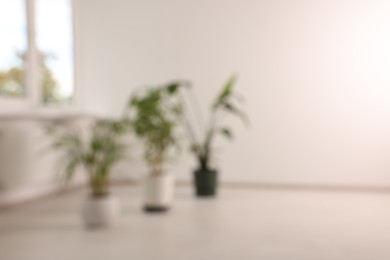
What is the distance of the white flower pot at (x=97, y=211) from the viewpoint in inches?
83.0

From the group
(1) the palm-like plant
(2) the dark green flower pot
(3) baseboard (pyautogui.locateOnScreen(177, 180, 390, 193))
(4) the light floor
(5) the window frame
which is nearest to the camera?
(4) the light floor

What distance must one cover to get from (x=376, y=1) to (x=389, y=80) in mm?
619

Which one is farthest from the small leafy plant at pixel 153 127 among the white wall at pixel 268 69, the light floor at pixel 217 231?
the white wall at pixel 268 69

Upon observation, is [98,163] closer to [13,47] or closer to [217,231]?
[217,231]

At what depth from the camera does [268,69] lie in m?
3.36

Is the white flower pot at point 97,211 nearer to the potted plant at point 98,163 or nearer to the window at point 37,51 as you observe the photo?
the potted plant at point 98,163

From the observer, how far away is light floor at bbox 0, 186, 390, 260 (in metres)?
1.71

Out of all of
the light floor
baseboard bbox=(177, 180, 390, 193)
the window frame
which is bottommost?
the light floor

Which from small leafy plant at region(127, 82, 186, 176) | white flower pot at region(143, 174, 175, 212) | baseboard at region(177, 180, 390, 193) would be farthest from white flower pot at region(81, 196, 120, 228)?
baseboard at region(177, 180, 390, 193)

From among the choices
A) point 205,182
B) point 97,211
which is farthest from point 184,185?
point 97,211

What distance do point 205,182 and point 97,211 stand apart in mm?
1056

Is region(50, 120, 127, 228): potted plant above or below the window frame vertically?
below

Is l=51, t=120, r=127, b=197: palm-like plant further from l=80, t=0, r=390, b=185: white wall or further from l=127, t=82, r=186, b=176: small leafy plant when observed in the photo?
l=80, t=0, r=390, b=185: white wall

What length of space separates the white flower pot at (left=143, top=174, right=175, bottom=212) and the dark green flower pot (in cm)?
49
